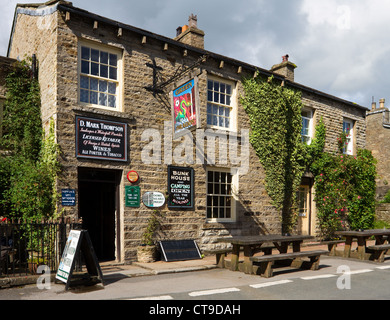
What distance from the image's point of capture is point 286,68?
14.8 meters

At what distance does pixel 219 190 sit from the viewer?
39.8ft

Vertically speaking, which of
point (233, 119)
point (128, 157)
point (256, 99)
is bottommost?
point (128, 157)

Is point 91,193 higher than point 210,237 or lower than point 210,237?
higher

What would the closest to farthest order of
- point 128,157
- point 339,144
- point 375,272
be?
point 375,272
point 128,157
point 339,144

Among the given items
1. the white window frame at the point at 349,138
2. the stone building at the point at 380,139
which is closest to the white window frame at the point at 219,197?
the white window frame at the point at 349,138

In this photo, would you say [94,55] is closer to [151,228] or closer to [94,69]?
[94,69]

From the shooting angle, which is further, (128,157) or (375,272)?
(128,157)

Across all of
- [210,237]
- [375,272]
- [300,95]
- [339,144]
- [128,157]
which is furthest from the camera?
[339,144]

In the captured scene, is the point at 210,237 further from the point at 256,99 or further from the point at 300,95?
the point at 300,95

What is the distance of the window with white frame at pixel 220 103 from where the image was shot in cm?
1211

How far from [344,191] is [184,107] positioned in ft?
29.8

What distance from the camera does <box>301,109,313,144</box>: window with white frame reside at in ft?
49.4
